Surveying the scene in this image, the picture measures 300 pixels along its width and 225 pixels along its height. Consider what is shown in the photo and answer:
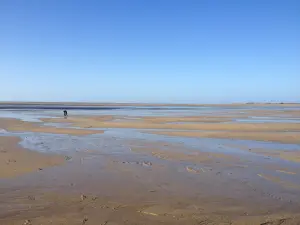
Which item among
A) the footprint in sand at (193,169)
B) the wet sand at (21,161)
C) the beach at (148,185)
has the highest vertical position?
the wet sand at (21,161)

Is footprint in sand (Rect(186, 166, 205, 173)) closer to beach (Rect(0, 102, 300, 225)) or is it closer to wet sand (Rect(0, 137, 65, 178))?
beach (Rect(0, 102, 300, 225))

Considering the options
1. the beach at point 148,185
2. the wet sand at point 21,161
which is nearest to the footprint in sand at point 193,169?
the beach at point 148,185

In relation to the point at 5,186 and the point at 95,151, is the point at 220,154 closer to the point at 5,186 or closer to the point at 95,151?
the point at 95,151

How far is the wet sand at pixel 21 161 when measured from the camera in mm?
8859

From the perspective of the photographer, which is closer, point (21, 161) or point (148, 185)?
point (148, 185)

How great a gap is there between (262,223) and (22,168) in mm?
7315

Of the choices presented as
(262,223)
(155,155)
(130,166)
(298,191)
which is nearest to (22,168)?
(130,166)

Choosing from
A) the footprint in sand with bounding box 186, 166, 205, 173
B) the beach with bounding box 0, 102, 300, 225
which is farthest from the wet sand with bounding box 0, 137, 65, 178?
the footprint in sand with bounding box 186, 166, 205, 173

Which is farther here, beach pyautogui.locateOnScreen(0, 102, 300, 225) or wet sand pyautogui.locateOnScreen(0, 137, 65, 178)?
wet sand pyautogui.locateOnScreen(0, 137, 65, 178)

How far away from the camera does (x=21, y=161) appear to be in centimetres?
1022

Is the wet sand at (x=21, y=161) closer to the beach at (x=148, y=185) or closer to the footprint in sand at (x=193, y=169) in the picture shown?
the beach at (x=148, y=185)

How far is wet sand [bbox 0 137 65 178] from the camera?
886 centimetres

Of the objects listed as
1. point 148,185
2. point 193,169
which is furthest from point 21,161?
point 193,169

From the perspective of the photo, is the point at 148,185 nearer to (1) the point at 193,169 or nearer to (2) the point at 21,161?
(1) the point at 193,169
